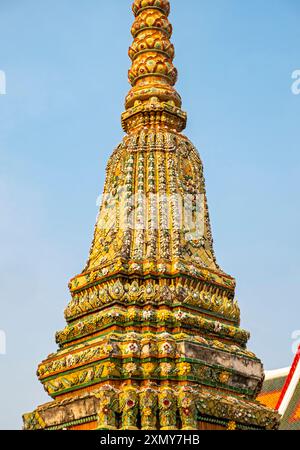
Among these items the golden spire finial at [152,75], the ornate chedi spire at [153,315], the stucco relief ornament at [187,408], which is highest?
the golden spire finial at [152,75]

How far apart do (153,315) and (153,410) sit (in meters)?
1.43

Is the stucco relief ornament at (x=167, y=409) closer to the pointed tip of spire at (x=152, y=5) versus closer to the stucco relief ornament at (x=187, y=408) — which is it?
the stucco relief ornament at (x=187, y=408)

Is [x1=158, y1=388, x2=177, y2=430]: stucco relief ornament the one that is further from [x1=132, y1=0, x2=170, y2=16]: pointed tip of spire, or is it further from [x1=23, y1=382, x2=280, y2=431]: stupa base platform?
[x1=132, y1=0, x2=170, y2=16]: pointed tip of spire

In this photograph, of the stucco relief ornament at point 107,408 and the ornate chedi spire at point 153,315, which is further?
the ornate chedi spire at point 153,315

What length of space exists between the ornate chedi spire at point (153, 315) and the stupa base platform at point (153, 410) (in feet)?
0.04

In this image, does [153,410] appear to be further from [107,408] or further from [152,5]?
[152,5]

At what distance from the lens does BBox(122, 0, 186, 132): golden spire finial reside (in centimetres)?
1266

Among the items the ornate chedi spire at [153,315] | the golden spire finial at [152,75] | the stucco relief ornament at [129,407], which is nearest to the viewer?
the stucco relief ornament at [129,407]

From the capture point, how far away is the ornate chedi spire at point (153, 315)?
9297mm

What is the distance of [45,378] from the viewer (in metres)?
10.4

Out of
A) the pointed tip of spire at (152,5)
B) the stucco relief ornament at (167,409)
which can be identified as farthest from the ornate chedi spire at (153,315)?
the pointed tip of spire at (152,5)
